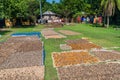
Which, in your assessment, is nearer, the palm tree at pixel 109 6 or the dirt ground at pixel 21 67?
the dirt ground at pixel 21 67

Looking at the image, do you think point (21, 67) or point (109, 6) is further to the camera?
point (109, 6)

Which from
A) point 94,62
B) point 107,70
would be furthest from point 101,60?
point 107,70

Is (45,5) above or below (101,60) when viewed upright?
above

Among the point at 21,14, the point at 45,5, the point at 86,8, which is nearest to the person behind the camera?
the point at 21,14

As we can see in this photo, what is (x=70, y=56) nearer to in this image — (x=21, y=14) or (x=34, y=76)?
(x=34, y=76)

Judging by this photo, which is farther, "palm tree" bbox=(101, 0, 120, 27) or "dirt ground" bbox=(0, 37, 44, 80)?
"palm tree" bbox=(101, 0, 120, 27)

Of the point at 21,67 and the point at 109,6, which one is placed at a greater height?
the point at 109,6

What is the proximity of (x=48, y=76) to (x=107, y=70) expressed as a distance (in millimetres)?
2272

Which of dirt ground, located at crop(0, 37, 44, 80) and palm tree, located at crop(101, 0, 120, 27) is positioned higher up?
palm tree, located at crop(101, 0, 120, 27)

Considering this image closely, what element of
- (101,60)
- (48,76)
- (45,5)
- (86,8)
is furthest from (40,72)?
(45,5)

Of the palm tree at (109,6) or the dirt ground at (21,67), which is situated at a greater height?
the palm tree at (109,6)

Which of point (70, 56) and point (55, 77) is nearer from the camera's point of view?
point (55, 77)

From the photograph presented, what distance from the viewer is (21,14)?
37719mm

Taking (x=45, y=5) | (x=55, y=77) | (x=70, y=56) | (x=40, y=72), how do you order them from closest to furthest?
(x=55, y=77) → (x=40, y=72) → (x=70, y=56) → (x=45, y=5)
